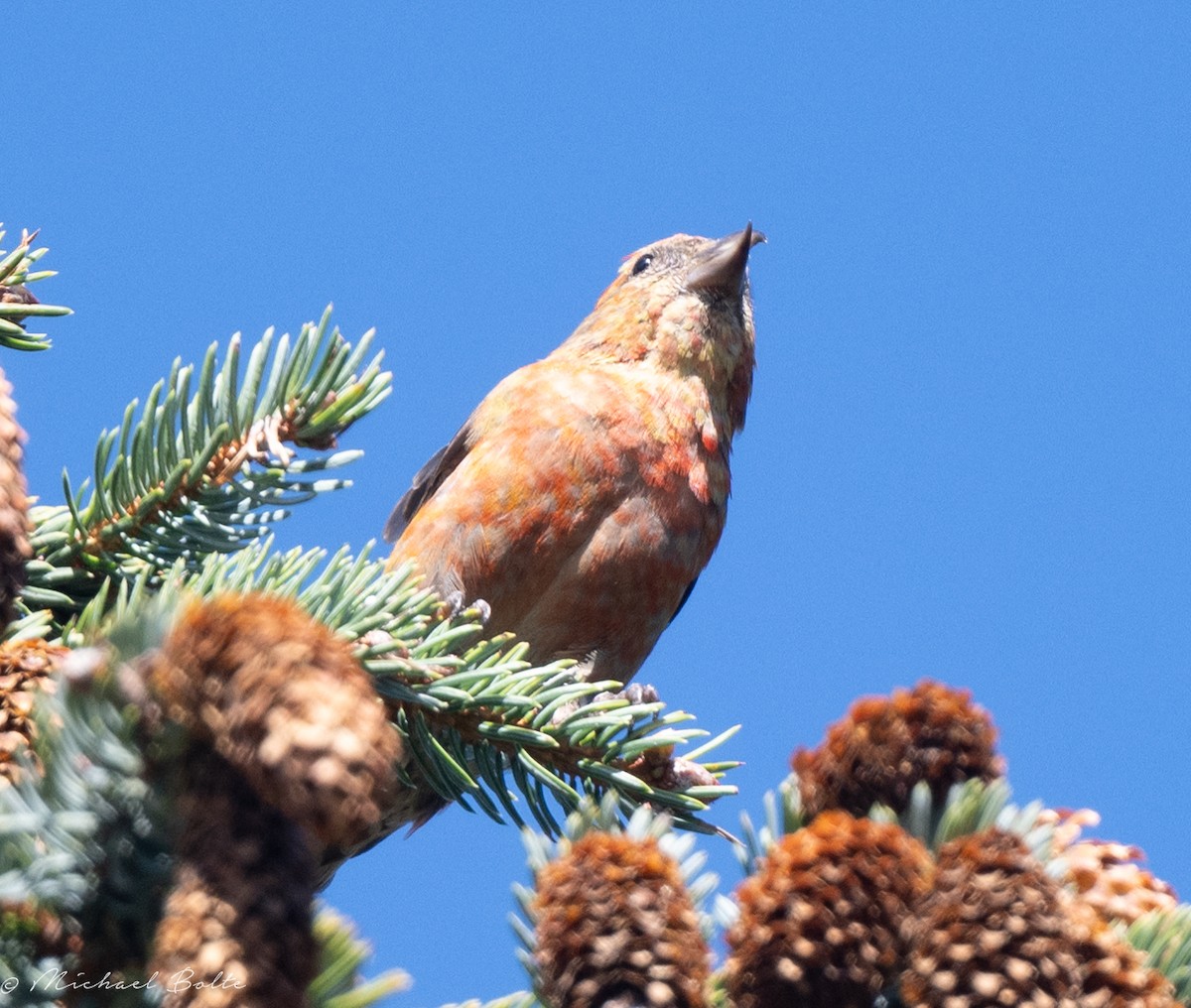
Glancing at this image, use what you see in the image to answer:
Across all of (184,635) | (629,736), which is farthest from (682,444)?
(184,635)

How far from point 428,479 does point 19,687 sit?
3859mm

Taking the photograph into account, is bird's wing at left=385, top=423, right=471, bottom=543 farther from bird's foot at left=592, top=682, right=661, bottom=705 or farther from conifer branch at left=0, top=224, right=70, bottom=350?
conifer branch at left=0, top=224, right=70, bottom=350

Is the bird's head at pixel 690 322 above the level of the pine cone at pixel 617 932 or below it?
above

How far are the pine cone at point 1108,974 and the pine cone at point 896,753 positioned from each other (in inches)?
10.4

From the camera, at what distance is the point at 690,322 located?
19.0 ft

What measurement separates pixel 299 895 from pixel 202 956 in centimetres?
8

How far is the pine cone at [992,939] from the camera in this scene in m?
1.27

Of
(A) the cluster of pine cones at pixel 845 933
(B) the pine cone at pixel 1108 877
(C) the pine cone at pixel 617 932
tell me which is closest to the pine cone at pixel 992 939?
(A) the cluster of pine cones at pixel 845 933

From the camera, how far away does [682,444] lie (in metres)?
5.19

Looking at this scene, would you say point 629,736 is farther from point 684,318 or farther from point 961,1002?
point 684,318

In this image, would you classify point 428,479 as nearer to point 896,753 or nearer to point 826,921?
point 896,753

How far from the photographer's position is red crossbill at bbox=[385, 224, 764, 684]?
15.6 feet
